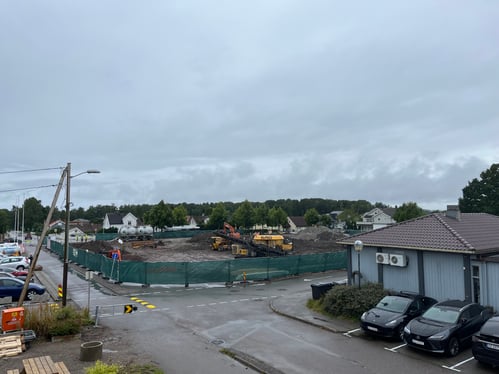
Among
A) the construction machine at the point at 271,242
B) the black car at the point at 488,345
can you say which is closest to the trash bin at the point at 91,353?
the black car at the point at 488,345

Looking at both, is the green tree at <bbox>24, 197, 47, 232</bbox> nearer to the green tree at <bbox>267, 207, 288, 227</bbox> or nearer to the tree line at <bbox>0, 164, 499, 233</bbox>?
the tree line at <bbox>0, 164, 499, 233</bbox>

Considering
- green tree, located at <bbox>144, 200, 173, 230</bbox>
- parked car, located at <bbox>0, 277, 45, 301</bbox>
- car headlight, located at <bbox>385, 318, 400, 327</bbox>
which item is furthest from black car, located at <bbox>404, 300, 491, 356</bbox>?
green tree, located at <bbox>144, 200, 173, 230</bbox>

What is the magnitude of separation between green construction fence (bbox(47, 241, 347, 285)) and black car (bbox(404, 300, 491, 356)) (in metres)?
16.1

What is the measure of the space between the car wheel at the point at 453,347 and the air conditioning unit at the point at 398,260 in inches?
223

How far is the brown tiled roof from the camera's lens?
16.0m

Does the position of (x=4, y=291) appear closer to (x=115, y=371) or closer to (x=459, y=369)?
(x=115, y=371)

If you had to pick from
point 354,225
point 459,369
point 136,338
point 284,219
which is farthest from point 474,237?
point 354,225

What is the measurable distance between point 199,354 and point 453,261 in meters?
10.6

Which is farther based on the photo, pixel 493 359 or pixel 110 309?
pixel 110 309

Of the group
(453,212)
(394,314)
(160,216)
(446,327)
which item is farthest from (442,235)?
(160,216)

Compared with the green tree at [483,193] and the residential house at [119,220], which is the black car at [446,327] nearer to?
the green tree at [483,193]

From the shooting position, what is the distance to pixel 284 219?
10025cm

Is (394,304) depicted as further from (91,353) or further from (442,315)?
(91,353)

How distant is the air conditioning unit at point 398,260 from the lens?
17.9m
